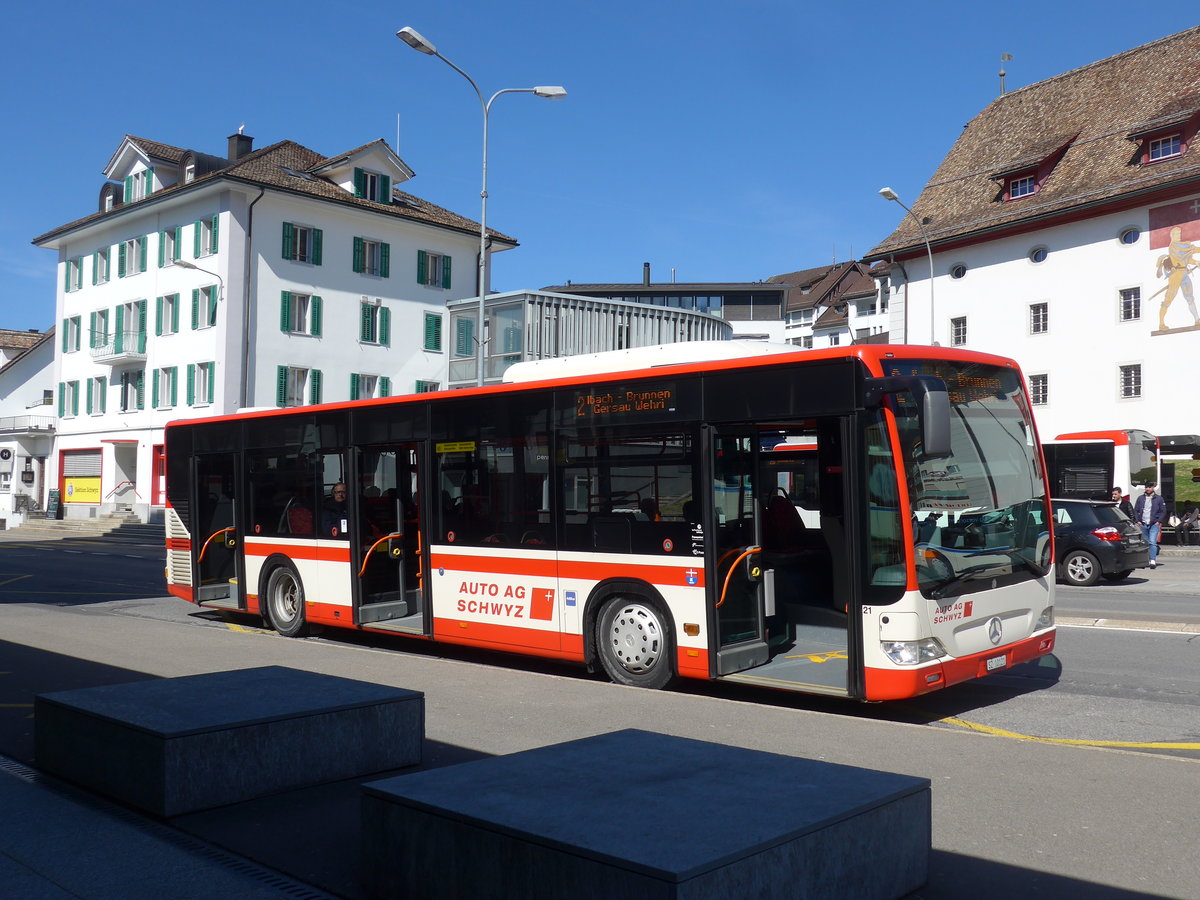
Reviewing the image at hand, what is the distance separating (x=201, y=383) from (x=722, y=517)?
39488 millimetres

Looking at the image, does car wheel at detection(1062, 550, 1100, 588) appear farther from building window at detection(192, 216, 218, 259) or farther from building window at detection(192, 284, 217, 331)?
building window at detection(192, 216, 218, 259)

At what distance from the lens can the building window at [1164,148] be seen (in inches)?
1469

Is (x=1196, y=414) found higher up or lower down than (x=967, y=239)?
lower down

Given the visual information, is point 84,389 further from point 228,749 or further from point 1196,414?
point 228,749

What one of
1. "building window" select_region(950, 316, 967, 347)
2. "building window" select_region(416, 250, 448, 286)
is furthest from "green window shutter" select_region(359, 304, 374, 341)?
A: "building window" select_region(950, 316, 967, 347)

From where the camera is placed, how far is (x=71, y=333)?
180 ft

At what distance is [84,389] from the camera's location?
53062mm

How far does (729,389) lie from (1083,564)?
48.2 ft

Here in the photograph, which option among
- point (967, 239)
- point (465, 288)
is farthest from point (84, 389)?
point (967, 239)

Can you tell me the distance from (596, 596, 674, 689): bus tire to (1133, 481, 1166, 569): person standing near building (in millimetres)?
18352

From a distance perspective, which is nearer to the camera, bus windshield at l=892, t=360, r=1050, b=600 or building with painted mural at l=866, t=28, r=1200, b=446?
bus windshield at l=892, t=360, r=1050, b=600

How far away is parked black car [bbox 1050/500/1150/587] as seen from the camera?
21.3 m

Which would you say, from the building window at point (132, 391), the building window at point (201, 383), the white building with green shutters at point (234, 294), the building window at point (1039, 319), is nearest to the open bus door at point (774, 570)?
the building window at point (1039, 319)

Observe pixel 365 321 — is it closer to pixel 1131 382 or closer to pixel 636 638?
pixel 1131 382
